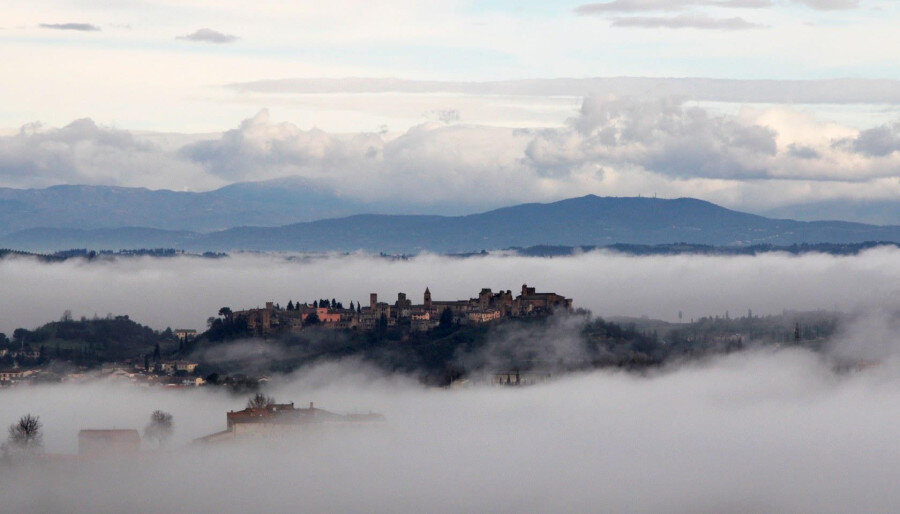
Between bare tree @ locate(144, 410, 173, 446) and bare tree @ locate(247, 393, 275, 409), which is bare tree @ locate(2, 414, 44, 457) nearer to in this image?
bare tree @ locate(144, 410, 173, 446)

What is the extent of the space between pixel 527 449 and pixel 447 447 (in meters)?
7.34

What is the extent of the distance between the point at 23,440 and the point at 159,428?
14506mm

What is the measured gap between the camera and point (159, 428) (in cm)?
15150

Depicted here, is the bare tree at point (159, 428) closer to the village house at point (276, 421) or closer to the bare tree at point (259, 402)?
the village house at point (276, 421)

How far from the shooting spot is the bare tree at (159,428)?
149375 mm

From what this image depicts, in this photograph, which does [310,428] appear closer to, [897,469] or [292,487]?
[292,487]

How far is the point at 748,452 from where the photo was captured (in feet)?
505

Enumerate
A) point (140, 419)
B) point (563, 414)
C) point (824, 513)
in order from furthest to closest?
point (563, 414) < point (140, 419) < point (824, 513)

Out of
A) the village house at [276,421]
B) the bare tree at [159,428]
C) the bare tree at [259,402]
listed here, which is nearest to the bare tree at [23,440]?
the bare tree at [159,428]

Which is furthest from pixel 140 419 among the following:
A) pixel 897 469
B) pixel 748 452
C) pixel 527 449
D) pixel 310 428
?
pixel 897 469

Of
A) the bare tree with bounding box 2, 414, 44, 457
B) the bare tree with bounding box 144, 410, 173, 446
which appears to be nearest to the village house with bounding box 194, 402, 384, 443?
the bare tree with bounding box 144, 410, 173, 446

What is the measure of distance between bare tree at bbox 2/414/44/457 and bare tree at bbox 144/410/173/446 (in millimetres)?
8725

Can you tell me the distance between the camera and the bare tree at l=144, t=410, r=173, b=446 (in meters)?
149

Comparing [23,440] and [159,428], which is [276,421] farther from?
[23,440]
